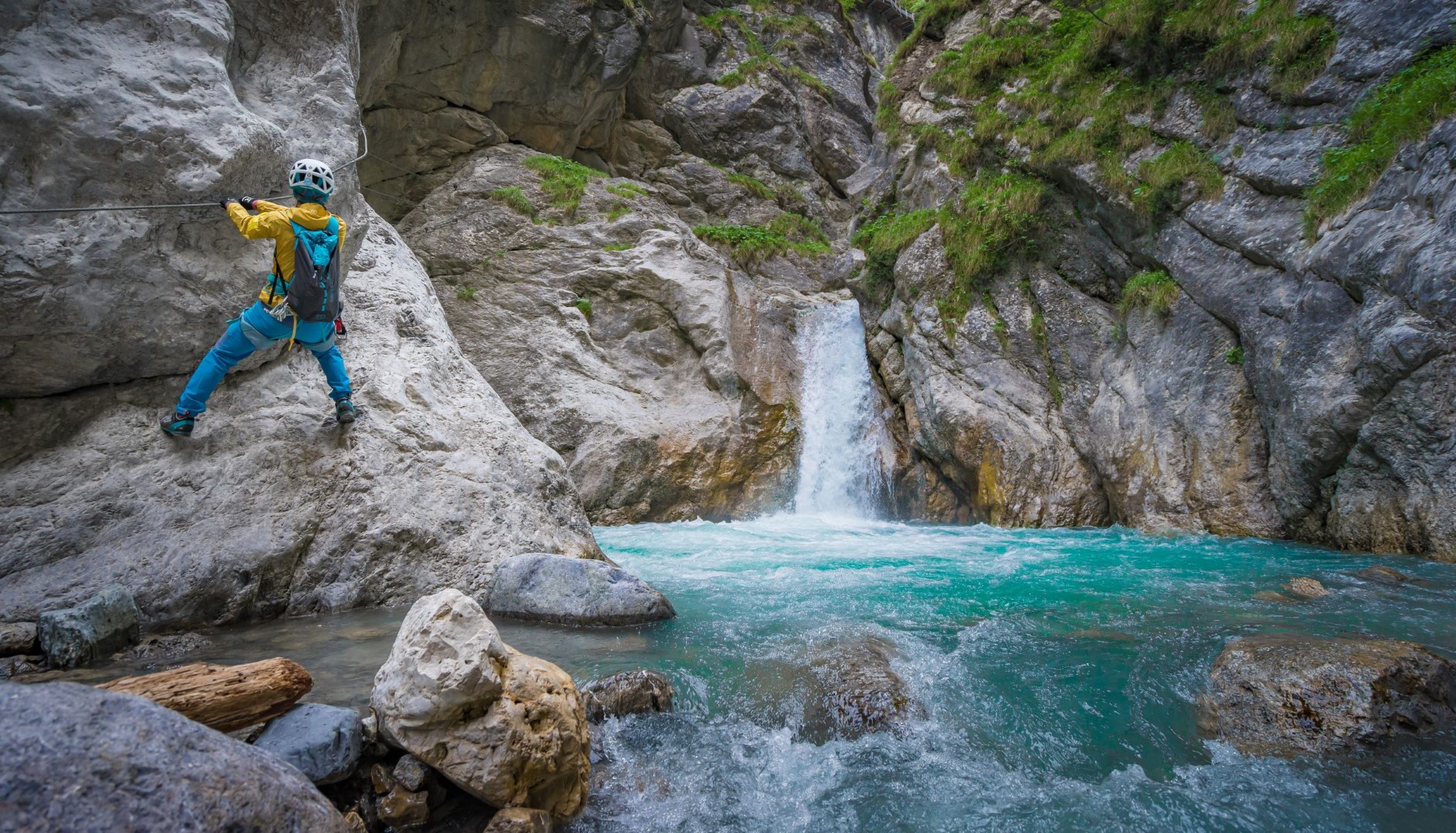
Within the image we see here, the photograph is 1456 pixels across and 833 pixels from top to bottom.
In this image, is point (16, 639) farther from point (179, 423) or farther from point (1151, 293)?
point (1151, 293)

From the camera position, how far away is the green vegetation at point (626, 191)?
14695mm

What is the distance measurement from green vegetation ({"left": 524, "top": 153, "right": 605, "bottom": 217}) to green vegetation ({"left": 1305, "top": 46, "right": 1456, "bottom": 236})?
39.8 feet

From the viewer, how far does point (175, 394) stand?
4930 millimetres

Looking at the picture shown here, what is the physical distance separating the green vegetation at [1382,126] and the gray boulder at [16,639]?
11.7m

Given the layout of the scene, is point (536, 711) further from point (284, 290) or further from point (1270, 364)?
point (1270, 364)

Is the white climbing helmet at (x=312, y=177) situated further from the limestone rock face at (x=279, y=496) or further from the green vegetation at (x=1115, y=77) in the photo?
the green vegetation at (x=1115, y=77)

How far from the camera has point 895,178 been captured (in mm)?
15383

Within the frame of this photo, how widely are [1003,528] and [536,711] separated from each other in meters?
9.20

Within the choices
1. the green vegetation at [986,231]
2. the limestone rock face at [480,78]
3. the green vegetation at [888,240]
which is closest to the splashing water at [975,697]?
the green vegetation at [986,231]

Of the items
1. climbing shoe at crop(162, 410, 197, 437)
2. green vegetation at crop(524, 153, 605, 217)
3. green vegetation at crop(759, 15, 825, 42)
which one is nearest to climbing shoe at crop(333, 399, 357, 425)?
climbing shoe at crop(162, 410, 197, 437)

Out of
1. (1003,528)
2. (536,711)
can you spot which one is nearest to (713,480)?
(1003,528)

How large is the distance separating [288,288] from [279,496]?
1.51 metres

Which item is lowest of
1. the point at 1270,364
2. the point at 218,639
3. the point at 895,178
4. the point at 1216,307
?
the point at 218,639

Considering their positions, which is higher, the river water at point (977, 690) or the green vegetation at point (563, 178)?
the green vegetation at point (563, 178)
